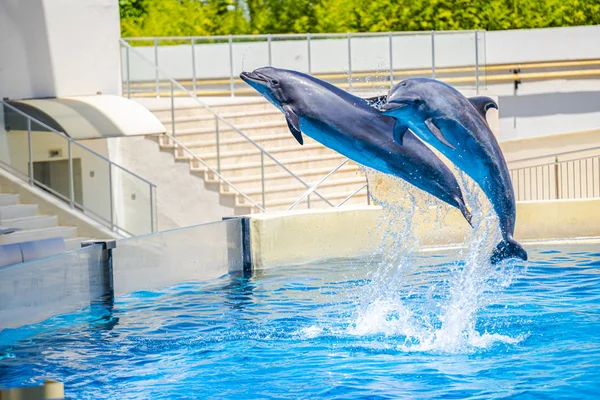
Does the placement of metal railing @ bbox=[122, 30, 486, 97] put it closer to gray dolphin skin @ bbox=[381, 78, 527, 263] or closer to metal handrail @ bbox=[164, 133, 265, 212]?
metal handrail @ bbox=[164, 133, 265, 212]

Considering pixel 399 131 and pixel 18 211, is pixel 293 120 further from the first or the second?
pixel 18 211

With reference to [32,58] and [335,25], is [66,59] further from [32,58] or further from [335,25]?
[335,25]

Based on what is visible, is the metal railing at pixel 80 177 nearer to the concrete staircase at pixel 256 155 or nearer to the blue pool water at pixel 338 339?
the concrete staircase at pixel 256 155

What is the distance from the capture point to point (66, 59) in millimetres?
19875

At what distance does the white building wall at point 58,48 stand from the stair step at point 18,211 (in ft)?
8.69

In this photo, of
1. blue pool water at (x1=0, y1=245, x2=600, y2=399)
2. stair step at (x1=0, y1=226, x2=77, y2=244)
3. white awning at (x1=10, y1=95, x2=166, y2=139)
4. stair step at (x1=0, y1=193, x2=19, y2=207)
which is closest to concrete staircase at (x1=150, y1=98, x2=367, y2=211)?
white awning at (x1=10, y1=95, x2=166, y2=139)

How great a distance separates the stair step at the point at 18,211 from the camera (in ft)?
54.4

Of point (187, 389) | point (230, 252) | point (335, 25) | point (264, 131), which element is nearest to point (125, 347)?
point (187, 389)

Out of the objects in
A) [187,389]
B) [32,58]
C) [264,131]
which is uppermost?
[32,58]

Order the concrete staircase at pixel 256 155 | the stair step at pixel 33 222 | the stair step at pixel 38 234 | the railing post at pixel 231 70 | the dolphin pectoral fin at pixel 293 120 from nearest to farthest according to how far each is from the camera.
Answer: the dolphin pectoral fin at pixel 293 120
the stair step at pixel 38 234
the stair step at pixel 33 222
the concrete staircase at pixel 256 155
the railing post at pixel 231 70

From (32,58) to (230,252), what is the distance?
7.20 meters

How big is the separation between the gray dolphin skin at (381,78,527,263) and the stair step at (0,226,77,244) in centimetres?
896

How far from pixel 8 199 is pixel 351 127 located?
31.1ft

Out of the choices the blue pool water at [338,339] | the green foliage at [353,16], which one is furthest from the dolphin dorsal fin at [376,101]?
the green foliage at [353,16]
